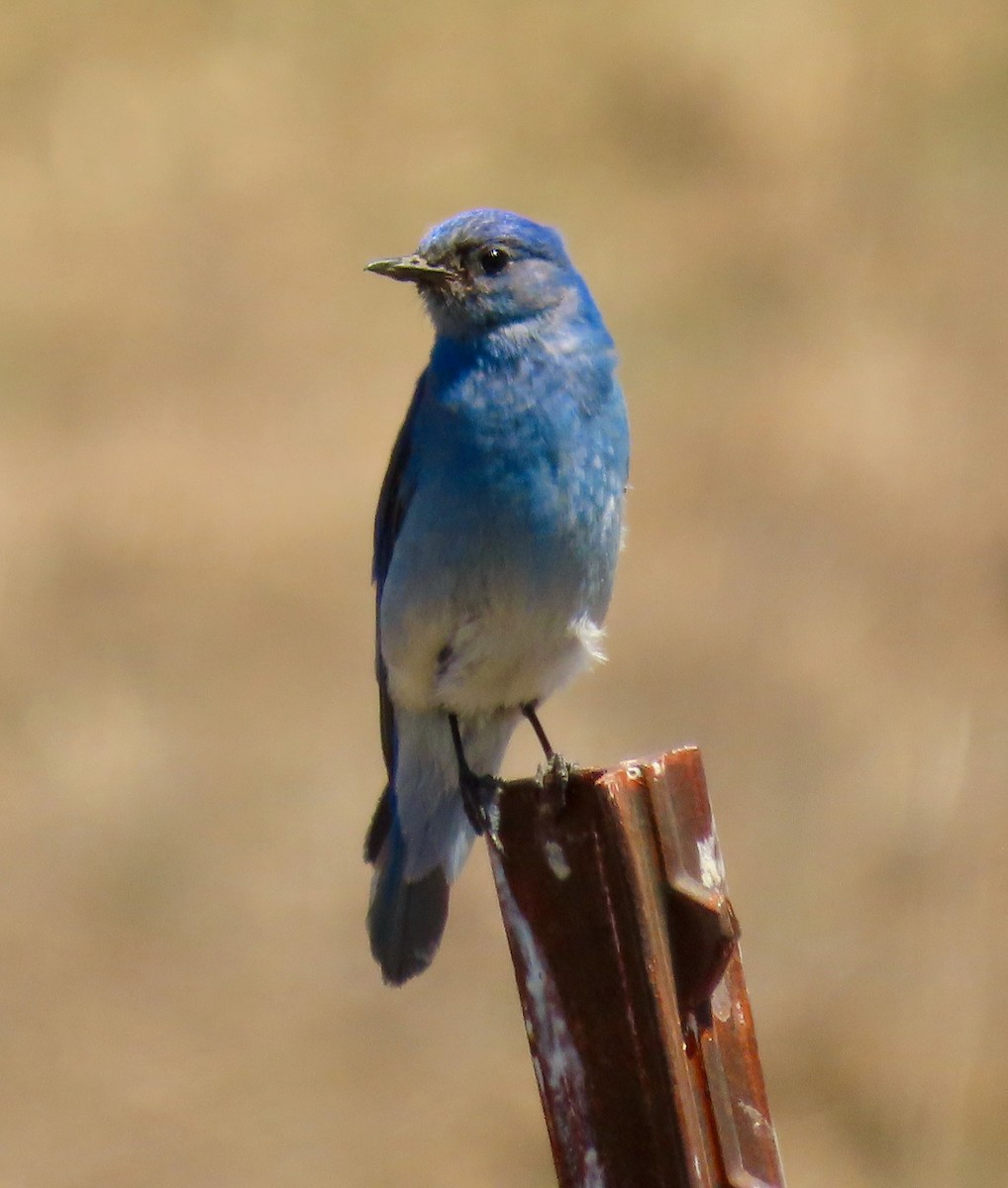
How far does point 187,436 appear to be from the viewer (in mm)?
10492

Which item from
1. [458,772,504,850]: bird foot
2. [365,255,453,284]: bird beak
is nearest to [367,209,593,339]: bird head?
[365,255,453,284]: bird beak

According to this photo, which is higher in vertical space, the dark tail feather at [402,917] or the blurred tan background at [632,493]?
the blurred tan background at [632,493]

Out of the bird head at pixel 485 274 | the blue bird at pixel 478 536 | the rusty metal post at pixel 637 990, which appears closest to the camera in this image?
the rusty metal post at pixel 637 990

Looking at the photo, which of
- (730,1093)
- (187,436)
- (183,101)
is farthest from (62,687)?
(730,1093)

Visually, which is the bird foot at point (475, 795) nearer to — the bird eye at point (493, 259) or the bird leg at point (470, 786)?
the bird leg at point (470, 786)

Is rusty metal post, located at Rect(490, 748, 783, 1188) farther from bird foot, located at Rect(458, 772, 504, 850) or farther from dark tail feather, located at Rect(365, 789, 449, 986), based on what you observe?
dark tail feather, located at Rect(365, 789, 449, 986)

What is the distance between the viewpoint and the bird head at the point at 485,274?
502 cm

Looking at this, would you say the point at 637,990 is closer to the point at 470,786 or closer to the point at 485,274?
the point at 470,786

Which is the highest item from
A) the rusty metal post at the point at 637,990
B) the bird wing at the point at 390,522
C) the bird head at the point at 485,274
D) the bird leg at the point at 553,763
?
the bird head at the point at 485,274

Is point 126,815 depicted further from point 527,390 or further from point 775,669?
point 527,390

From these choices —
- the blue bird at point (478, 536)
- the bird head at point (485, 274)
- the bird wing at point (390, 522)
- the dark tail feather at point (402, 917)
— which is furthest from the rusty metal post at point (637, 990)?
the bird head at point (485, 274)

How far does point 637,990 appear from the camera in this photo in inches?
102

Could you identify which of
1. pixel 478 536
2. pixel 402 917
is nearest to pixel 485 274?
pixel 478 536

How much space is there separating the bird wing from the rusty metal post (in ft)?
7.68
